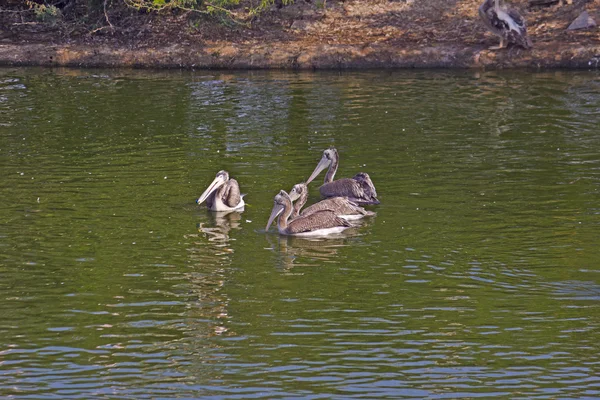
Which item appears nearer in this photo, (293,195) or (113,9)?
(293,195)

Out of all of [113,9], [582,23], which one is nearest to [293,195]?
[582,23]

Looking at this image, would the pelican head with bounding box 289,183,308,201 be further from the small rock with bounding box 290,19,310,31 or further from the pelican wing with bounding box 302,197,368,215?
the small rock with bounding box 290,19,310,31

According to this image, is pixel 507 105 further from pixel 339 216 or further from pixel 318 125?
pixel 339 216

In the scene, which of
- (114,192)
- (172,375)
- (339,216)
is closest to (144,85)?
(114,192)

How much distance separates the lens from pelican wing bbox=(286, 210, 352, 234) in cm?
1647

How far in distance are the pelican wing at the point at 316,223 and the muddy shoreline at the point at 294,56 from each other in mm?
18656

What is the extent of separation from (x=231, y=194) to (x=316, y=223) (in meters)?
1.96

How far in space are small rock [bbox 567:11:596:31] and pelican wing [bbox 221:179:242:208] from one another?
20724mm

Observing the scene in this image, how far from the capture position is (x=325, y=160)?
1989 centimetres

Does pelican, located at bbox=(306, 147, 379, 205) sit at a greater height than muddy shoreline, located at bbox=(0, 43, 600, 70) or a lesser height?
lesser

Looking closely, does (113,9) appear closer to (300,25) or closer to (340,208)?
(300,25)

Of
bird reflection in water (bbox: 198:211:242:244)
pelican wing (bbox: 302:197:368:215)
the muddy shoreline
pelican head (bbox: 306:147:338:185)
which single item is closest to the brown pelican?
pelican wing (bbox: 302:197:368:215)

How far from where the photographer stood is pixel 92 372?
1092cm

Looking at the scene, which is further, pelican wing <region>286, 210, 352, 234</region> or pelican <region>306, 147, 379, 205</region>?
pelican <region>306, 147, 379, 205</region>
